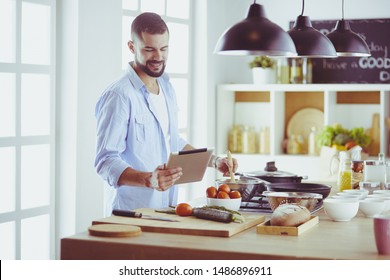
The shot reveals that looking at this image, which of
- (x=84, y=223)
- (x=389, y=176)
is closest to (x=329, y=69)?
(x=389, y=176)

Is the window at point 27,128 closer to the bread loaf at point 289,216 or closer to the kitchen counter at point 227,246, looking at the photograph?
the kitchen counter at point 227,246

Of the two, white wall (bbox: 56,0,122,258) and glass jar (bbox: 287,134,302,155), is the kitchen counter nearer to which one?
white wall (bbox: 56,0,122,258)

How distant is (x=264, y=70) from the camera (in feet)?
21.9

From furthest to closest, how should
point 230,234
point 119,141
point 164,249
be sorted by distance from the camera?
point 119,141
point 230,234
point 164,249

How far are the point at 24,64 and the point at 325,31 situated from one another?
10.3 ft

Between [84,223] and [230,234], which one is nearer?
[230,234]

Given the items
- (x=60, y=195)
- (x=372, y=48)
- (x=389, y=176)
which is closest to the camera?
(x=389, y=176)

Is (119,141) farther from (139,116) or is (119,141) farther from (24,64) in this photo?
(24,64)

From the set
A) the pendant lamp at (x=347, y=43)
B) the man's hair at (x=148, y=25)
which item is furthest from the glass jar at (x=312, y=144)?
the man's hair at (x=148, y=25)

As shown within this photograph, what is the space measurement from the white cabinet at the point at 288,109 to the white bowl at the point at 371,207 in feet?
10.2

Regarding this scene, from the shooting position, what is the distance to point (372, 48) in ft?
21.4

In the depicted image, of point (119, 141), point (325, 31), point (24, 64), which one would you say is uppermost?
point (325, 31)

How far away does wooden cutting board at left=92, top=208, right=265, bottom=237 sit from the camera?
2740 millimetres

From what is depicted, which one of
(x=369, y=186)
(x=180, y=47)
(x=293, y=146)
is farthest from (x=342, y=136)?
(x=369, y=186)
